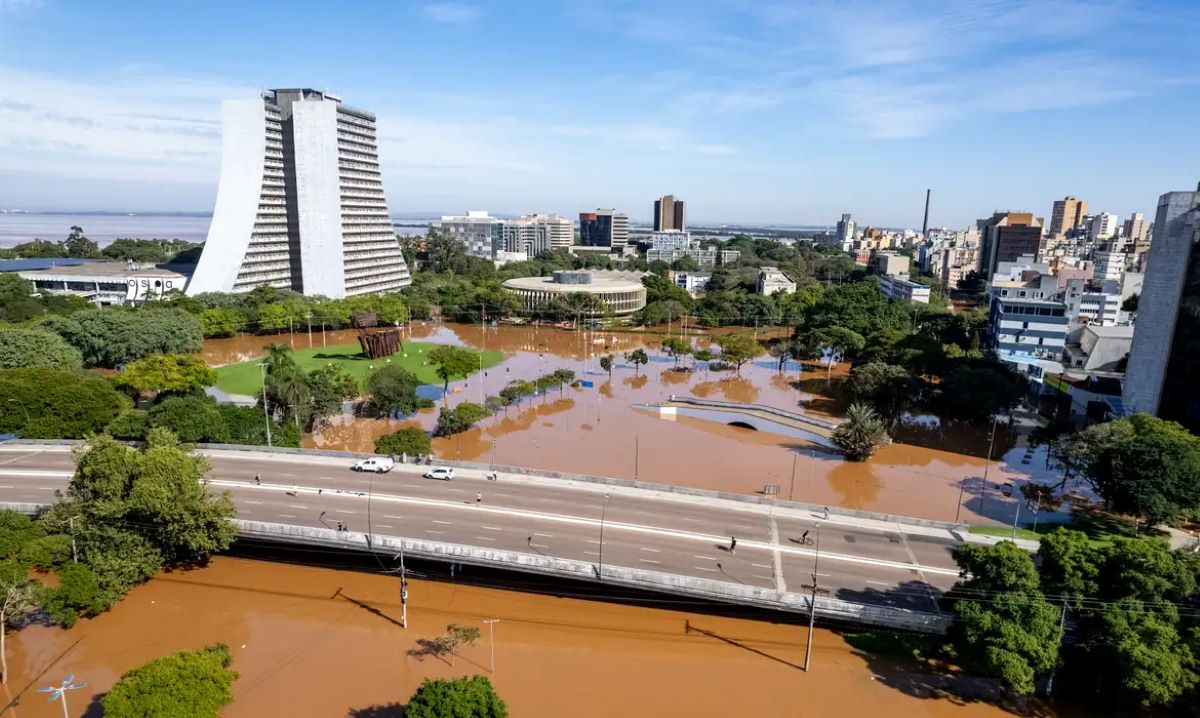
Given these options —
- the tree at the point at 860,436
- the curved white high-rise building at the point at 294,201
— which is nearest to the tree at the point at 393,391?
the tree at the point at 860,436

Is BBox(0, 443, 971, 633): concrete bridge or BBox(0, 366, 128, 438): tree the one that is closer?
BBox(0, 443, 971, 633): concrete bridge

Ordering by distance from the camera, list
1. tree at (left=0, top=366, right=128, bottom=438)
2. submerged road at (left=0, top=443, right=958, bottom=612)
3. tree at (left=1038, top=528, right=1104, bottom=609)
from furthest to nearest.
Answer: tree at (left=0, top=366, right=128, bottom=438)
submerged road at (left=0, top=443, right=958, bottom=612)
tree at (left=1038, top=528, right=1104, bottom=609)

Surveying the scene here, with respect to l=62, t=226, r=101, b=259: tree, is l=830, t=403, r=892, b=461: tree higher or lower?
lower

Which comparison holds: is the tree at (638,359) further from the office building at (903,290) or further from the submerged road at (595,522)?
the office building at (903,290)

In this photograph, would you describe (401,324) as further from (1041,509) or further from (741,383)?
(1041,509)

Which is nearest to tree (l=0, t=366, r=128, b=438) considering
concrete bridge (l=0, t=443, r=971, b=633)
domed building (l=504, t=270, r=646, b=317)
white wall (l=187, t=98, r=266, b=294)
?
concrete bridge (l=0, t=443, r=971, b=633)

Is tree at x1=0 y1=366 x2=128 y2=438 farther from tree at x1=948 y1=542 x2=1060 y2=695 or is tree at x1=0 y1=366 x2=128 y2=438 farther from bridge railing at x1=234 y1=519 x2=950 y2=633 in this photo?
tree at x1=948 y1=542 x2=1060 y2=695

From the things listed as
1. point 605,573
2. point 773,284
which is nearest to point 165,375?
point 605,573
